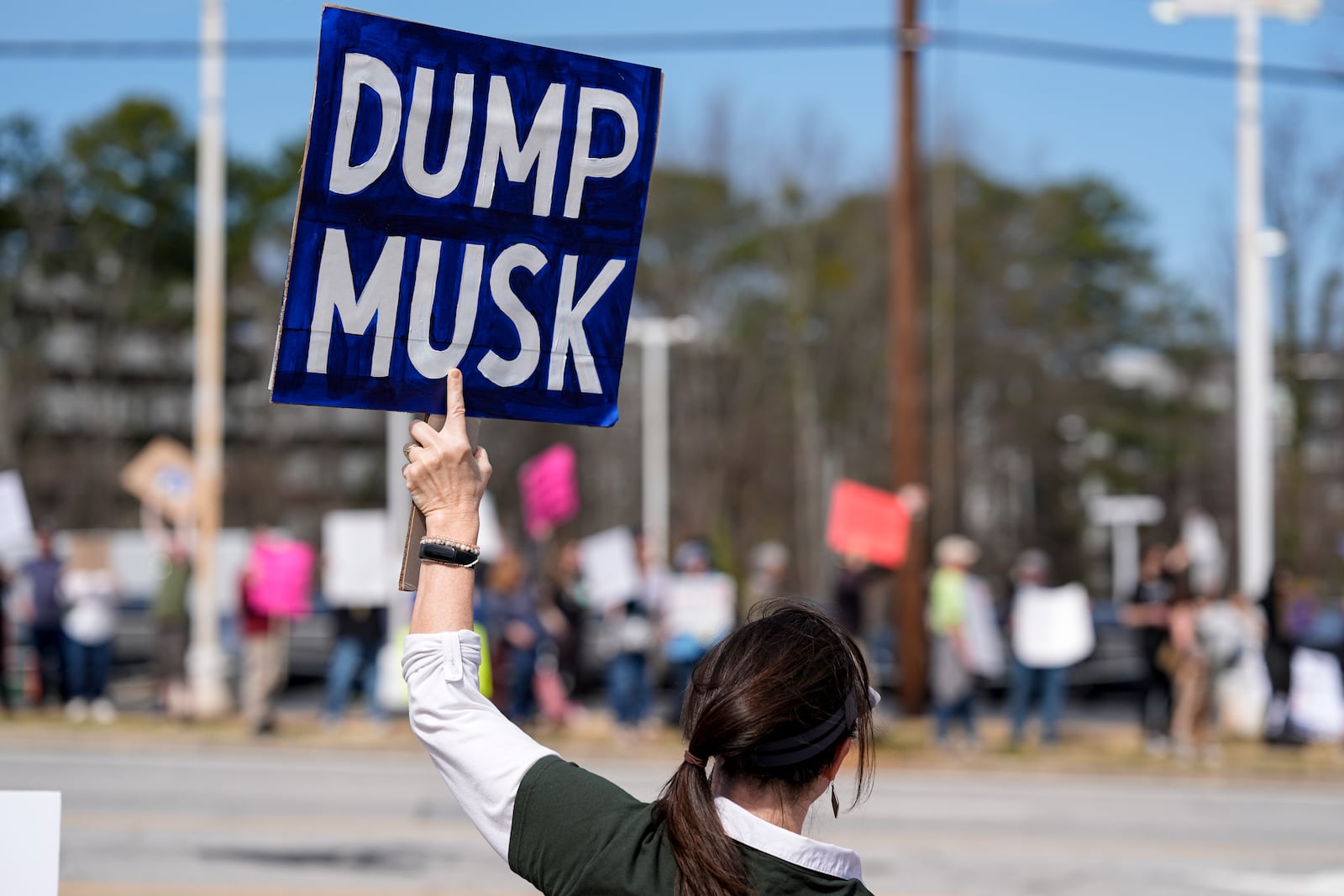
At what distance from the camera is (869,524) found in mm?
16312

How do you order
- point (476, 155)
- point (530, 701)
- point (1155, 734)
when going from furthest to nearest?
1. point (530, 701)
2. point (1155, 734)
3. point (476, 155)

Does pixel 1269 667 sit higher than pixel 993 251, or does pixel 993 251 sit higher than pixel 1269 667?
pixel 993 251

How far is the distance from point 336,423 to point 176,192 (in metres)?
33.1

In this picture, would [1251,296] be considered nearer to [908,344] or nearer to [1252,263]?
[1252,263]

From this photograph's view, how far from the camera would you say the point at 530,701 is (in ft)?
54.0

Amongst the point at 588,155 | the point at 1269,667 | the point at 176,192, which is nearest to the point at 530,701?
the point at 1269,667

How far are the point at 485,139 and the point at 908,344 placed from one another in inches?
578

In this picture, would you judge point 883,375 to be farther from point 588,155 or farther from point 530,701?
point 588,155

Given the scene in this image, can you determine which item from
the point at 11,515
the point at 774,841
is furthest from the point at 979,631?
the point at 774,841

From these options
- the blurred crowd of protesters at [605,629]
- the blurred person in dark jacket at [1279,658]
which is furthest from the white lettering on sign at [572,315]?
the blurred person in dark jacket at [1279,658]

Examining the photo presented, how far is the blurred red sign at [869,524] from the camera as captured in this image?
16188mm

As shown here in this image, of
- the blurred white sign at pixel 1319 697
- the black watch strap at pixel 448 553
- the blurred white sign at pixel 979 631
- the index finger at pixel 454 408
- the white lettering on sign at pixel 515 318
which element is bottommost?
the blurred white sign at pixel 1319 697

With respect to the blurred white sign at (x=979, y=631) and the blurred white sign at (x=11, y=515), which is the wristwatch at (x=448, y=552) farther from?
the blurred white sign at (x=11, y=515)

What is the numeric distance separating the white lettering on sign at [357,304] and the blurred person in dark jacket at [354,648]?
42.8 ft
